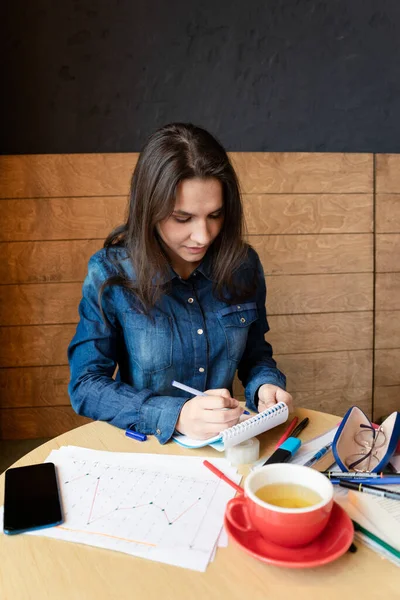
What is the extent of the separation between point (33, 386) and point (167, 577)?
1777 millimetres

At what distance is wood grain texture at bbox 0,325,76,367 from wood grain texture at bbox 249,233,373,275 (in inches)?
35.7

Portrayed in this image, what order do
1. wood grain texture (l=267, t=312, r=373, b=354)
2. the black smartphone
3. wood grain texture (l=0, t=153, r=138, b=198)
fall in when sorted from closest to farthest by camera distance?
the black smartphone < wood grain texture (l=0, t=153, r=138, b=198) < wood grain texture (l=267, t=312, r=373, b=354)

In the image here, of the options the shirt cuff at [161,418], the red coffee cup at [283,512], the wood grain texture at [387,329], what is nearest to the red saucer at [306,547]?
the red coffee cup at [283,512]

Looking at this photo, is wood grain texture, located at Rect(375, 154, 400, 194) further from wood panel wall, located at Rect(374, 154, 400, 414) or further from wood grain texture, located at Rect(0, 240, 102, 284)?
wood grain texture, located at Rect(0, 240, 102, 284)

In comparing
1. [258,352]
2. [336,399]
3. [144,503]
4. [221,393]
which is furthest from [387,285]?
[144,503]

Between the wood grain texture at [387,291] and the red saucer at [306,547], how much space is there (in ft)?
5.97

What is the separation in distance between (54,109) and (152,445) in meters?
1.73

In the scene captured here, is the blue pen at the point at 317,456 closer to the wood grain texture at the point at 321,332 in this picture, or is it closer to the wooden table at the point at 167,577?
the wooden table at the point at 167,577

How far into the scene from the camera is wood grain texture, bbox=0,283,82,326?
2189 mm

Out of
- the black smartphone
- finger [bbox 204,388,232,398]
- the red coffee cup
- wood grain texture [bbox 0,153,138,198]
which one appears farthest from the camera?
wood grain texture [bbox 0,153,138,198]

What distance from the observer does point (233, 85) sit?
2.27 metres

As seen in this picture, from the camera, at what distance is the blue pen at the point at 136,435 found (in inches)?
38.7

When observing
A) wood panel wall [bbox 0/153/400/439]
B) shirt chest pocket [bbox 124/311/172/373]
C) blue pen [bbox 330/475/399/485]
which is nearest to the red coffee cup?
blue pen [bbox 330/475/399/485]

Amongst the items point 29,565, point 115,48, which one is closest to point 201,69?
Result: point 115,48
